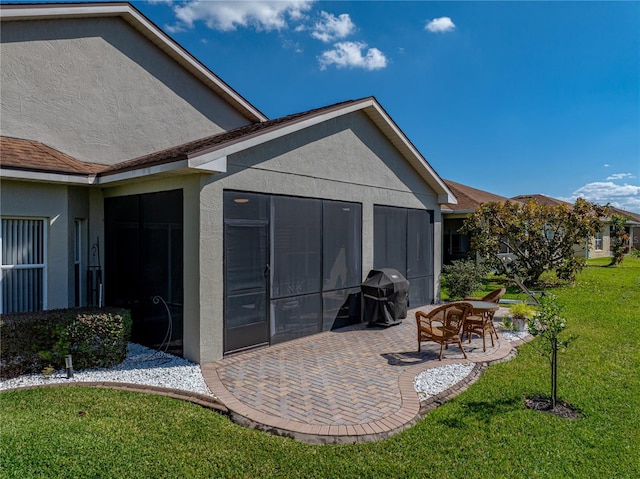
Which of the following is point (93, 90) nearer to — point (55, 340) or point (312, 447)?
point (55, 340)

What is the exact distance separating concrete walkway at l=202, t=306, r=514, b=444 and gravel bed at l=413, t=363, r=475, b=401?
125 millimetres

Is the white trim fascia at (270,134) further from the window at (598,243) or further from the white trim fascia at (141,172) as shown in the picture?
the window at (598,243)

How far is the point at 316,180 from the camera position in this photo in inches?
390

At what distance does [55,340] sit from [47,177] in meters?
3.16

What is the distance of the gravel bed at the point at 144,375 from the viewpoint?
6441mm

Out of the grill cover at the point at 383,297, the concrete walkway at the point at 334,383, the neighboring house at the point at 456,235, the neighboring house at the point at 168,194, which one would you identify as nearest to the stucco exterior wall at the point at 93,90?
the neighboring house at the point at 168,194

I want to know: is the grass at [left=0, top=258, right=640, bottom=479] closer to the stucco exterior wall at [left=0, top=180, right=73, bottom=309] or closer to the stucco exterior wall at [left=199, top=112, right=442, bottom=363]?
the stucco exterior wall at [left=199, top=112, right=442, bottom=363]

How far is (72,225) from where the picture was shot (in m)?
8.91

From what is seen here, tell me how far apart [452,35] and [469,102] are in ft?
26.4

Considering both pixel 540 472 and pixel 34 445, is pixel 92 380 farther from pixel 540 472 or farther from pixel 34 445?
pixel 540 472

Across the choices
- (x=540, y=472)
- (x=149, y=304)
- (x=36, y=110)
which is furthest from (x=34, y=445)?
(x=36, y=110)

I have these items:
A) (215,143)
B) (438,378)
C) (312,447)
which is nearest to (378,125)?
(215,143)

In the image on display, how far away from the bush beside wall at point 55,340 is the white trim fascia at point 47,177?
2496mm

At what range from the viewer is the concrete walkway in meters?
5.23
